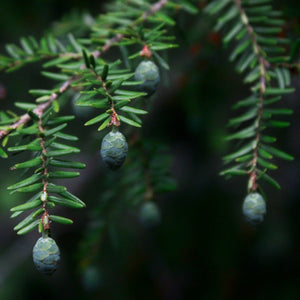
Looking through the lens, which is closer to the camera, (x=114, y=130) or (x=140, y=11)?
(x=114, y=130)

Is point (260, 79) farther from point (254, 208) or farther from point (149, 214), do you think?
point (149, 214)

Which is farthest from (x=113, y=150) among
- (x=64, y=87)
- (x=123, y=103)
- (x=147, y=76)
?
(x=64, y=87)

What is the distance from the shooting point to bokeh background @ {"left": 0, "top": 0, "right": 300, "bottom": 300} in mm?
2301

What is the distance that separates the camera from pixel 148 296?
2.61m

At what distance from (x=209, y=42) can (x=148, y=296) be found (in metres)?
1.65

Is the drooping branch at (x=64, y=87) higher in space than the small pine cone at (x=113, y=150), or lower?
higher

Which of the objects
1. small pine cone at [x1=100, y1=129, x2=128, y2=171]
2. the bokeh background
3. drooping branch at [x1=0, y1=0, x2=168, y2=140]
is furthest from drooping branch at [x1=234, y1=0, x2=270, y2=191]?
the bokeh background

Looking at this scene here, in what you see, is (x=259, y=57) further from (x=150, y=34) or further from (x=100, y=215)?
(x=100, y=215)

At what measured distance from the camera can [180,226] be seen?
2.56m

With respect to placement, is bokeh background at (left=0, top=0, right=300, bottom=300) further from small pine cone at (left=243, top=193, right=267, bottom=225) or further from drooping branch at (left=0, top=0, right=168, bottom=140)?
small pine cone at (left=243, top=193, right=267, bottom=225)

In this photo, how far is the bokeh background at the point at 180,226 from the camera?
230 cm

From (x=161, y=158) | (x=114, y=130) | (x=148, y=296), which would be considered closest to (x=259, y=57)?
(x=161, y=158)

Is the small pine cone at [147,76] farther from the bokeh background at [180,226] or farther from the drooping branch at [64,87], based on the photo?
the bokeh background at [180,226]

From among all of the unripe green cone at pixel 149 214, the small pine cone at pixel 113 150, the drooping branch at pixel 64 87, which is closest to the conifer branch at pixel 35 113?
the drooping branch at pixel 64 87
